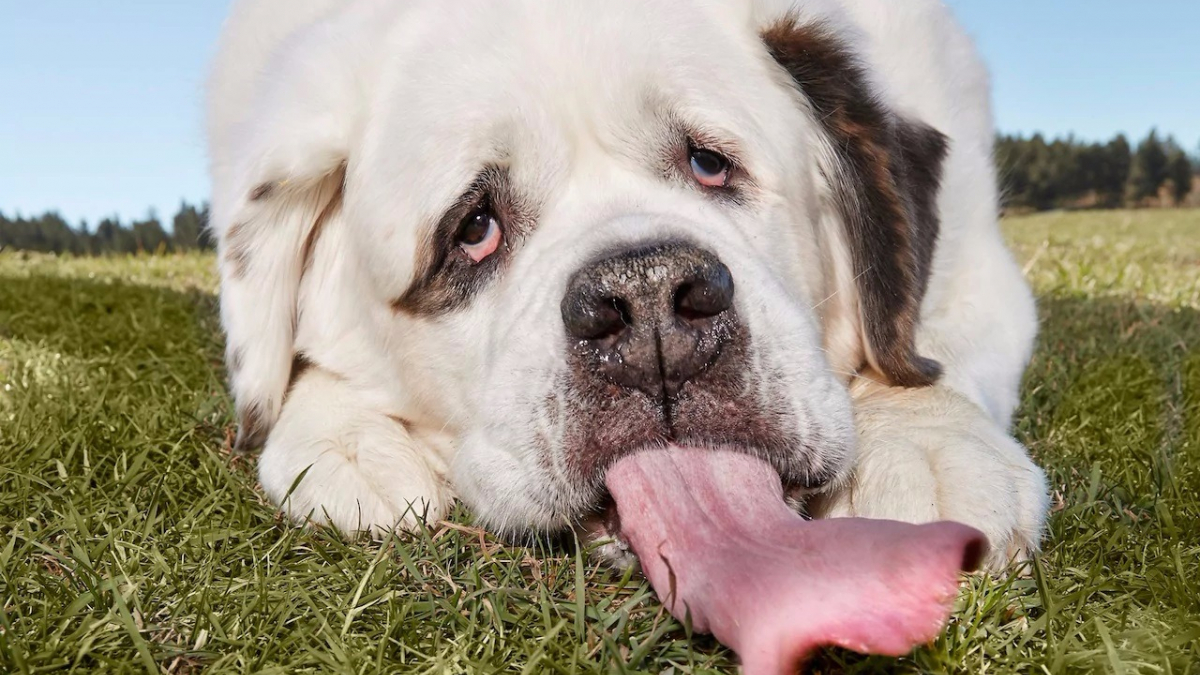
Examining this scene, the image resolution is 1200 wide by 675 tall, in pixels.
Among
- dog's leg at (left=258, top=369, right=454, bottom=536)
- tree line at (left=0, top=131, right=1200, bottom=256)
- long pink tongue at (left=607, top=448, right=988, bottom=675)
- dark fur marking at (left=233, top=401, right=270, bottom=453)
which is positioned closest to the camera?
long pink tongue at (left=607, top=448, right=988, bottom=675)

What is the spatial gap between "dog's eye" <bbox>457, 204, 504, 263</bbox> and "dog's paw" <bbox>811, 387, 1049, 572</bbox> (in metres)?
0.86

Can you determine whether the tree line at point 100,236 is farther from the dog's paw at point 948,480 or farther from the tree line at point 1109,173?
the tree line at point 1109,173

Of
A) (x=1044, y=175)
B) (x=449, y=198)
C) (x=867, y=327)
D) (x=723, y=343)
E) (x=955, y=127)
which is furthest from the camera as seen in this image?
(x=1044, y=175)

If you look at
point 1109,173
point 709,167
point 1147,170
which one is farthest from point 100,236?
point 1147,170

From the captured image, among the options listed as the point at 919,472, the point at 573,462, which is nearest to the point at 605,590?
the point at 573,462

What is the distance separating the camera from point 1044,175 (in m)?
32.6

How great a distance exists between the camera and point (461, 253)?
2.28 metres

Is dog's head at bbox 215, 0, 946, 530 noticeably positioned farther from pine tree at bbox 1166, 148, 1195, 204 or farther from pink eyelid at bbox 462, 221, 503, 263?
pine tree at bbox 1166, 148, 1195, 204

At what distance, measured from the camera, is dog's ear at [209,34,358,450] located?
252 cm

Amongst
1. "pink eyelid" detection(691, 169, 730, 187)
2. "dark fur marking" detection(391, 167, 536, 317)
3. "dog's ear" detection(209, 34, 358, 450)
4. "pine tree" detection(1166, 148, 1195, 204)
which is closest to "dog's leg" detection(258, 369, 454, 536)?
"dog's ear" detection(209, 34, 358, 450)

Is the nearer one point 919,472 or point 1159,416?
point 919,472

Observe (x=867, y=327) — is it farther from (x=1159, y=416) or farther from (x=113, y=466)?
(x=113, y=466)

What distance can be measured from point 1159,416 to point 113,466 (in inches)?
107

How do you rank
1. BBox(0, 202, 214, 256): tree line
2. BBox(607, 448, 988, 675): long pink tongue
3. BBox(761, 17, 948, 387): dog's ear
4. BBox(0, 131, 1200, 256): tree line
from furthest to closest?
BBox(0, 131, 1200, 256): tree line, BBox(0, 202, 214, 256): tree line, BBox(761, 17, 948, 387): dog's ear, BBox(607, 448, 988, 675): long pink tongue
